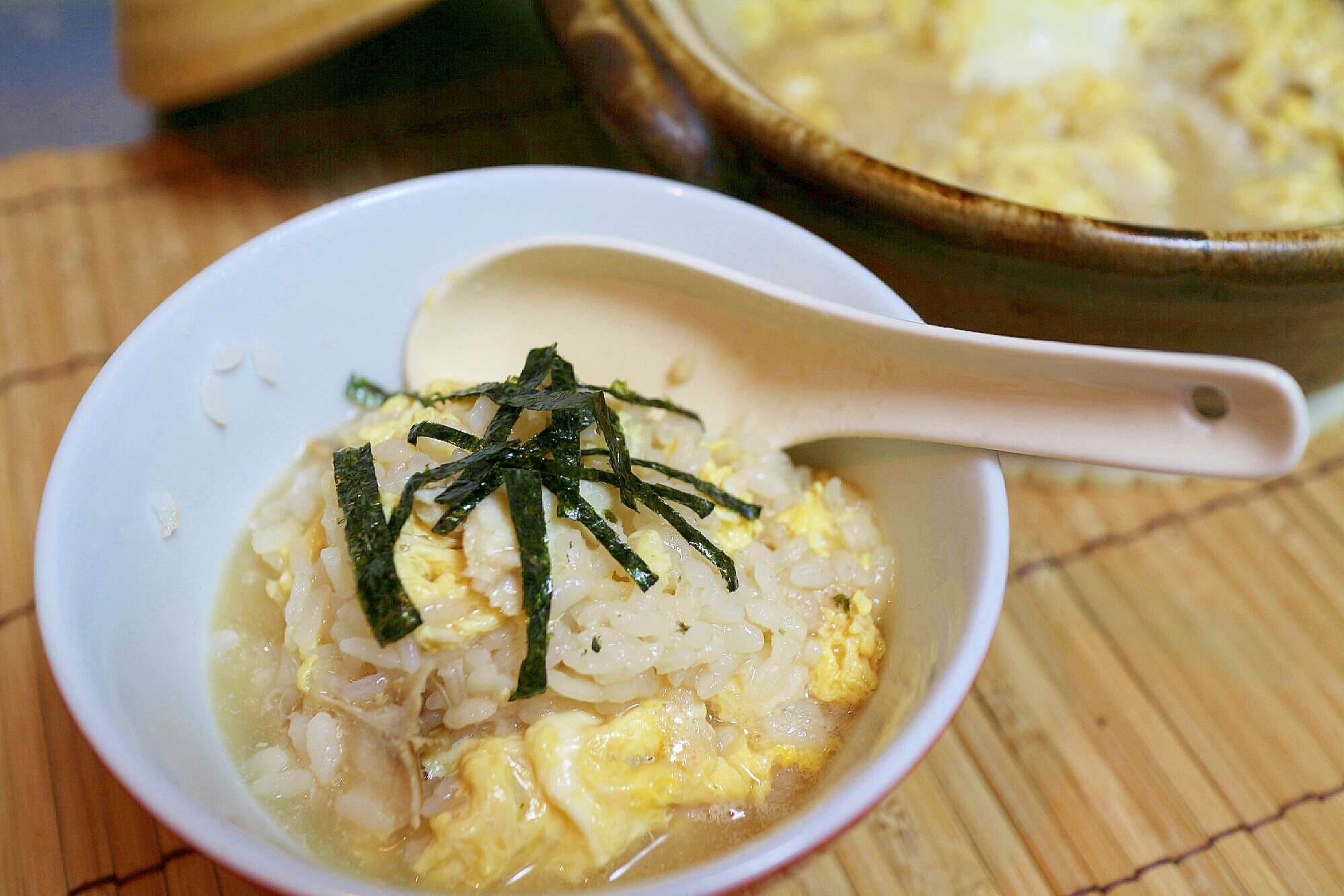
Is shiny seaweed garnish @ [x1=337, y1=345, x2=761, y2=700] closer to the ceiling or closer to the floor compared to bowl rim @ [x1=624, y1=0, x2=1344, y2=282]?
closer to the floor

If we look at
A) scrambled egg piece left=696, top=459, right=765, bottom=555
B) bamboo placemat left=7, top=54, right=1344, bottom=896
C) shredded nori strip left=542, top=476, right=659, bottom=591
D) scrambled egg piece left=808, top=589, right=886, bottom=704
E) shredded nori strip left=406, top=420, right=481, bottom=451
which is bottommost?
bamboo placemat left=7, top=54, right=1344, bottom=896

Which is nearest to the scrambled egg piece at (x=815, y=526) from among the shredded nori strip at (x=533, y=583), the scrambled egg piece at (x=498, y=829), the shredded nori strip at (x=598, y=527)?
the shredded nori strip at (x=598, y=527)

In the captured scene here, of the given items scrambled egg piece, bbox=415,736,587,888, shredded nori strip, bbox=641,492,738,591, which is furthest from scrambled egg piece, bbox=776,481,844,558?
scrambled egg piece, bbox=415,736,587,888

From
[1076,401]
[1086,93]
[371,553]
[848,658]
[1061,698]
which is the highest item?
[1076,401]

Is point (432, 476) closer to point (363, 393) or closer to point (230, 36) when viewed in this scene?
point (363, 393)

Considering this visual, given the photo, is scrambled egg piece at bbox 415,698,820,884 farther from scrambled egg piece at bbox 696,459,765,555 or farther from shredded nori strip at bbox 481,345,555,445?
shredded nori strip at bbox 481,345,555,445

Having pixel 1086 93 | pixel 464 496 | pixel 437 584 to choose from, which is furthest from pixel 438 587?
pixel 1086 93

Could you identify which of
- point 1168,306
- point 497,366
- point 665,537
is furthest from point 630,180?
point 1168,306
